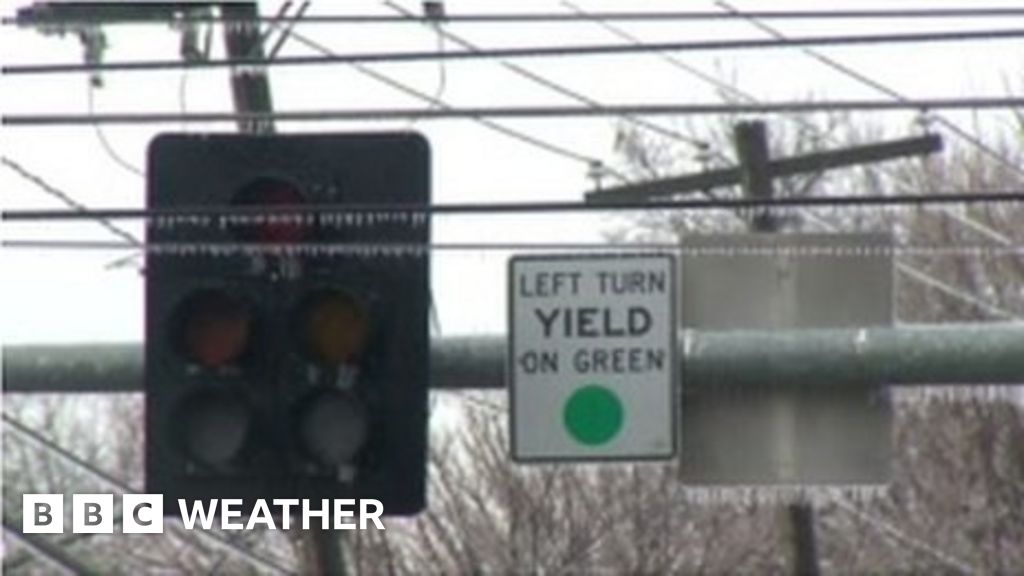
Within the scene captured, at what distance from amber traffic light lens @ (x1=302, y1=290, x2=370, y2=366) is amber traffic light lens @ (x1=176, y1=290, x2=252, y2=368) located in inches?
8.1

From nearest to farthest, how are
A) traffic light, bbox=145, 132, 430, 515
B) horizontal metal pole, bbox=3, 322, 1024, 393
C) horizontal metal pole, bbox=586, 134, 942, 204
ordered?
traffic light, bbox=145, 132, 430, 515, horizontal metal pole, bbox=3, 322, 1024, 393, horizontal metal pole, bbox=586, 134, 942, 204

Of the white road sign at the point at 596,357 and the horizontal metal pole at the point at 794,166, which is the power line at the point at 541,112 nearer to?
the white road sign at the point at 596,357

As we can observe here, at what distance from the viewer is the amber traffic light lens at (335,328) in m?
10.3

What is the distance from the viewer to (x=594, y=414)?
11672mm

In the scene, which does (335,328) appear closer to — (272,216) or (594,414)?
(272,216)

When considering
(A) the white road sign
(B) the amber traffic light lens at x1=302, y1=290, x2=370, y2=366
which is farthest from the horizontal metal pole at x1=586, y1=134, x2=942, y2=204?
(B) the amber traffic light lens at x1=302, y1=290, x2=370, y2=366

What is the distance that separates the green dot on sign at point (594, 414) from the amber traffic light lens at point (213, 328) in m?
1.78

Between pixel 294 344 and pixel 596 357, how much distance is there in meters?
1.73

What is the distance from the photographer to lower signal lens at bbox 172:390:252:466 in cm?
1031

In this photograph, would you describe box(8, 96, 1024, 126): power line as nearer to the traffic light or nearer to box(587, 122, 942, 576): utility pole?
the traffic light

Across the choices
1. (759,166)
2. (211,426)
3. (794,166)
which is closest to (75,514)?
(759,166)

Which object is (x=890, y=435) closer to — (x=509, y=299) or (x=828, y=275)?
(x=828, y=275)

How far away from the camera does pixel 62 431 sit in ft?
106

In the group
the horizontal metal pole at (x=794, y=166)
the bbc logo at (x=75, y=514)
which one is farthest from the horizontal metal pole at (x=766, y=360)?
the horizontal metal pole at (x=794, y=166)
